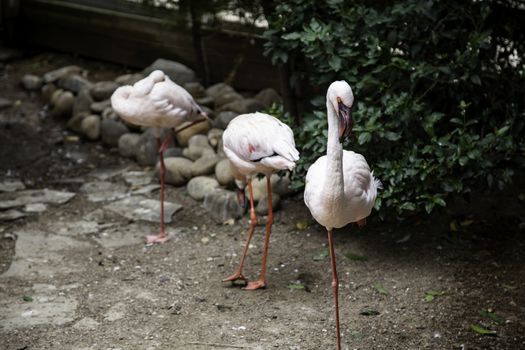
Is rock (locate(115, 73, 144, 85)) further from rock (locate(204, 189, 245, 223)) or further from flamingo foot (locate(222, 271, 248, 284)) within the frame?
flamingo foot (locate(222, 271, 248, 284))

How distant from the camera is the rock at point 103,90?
834 centimetres

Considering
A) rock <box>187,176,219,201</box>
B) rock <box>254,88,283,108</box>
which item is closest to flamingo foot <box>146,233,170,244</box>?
rock <box>187,176,219,201</box>

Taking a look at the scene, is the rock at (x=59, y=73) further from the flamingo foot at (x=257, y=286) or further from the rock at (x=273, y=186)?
the flamingo foot at (x=257, y=286)

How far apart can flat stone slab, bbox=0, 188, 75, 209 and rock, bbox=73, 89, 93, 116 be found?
169 centimetres

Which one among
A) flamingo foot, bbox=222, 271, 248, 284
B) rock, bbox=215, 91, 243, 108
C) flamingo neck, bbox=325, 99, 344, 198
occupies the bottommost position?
flamingo foot, bbox=222, 271, 248, 284

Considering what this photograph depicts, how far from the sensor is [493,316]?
4.72 m

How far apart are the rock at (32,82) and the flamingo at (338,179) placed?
5.72 metres

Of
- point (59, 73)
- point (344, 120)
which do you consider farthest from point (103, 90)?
point (344, 120)

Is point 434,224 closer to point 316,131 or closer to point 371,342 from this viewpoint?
point 316,131

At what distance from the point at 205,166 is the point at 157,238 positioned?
0.99 meters

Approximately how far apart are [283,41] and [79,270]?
7.12ft

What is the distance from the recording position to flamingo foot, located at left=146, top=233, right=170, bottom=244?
19.7ft

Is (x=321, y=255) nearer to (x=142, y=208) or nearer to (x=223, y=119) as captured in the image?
(x=142, y=208)

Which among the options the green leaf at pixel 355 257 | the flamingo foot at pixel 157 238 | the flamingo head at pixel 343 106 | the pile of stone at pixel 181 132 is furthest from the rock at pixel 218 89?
the flamingo head at pixel 343 106
